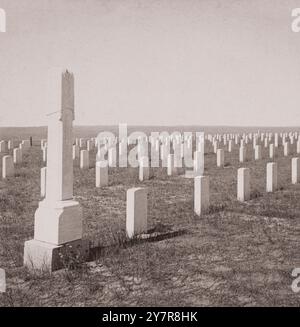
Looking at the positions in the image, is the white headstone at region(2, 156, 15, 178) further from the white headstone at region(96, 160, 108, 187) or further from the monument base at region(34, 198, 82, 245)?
the monument base at region(34, 198, 82, 245)

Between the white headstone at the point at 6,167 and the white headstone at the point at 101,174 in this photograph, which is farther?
the white headstone at the point at 6,167

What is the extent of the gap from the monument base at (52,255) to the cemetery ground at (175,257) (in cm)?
7

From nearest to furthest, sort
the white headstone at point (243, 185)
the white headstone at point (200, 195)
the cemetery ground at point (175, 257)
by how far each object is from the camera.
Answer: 1. the cemetery ground at point (175, 257)
2. the white headstone at point (200, 195)
3. the white headstone at point (243, 185)

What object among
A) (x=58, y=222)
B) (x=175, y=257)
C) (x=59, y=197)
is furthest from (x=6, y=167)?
(x=175, y=257)

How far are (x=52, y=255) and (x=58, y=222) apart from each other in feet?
1.34

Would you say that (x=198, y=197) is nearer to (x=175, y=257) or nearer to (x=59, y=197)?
(x=175, y=257)

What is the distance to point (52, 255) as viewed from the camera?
554 centimetres

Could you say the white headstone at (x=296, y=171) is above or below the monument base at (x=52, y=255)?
above

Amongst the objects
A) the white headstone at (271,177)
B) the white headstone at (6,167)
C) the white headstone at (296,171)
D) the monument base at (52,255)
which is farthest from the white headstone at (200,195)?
the white headstone at (6,167)

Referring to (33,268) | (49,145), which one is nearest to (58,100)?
(49,145)

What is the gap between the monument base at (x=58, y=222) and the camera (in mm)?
5668

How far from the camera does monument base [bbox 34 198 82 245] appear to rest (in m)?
5.67

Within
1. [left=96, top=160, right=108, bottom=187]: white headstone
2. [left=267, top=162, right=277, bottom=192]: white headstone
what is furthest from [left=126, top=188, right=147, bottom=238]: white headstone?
[left=96, top=160, right=108, bottom=187]: white headstone

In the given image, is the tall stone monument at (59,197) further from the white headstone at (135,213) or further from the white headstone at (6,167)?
the white headstone at (6,167)
